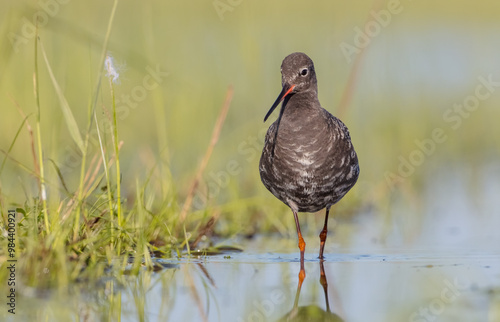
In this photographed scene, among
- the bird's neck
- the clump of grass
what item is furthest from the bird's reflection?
the bird's neck

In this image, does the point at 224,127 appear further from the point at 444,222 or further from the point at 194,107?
the point at 444,222

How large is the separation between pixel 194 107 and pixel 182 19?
20.1 feet

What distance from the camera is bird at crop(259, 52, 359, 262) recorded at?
24.6 feet

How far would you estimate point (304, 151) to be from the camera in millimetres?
7484

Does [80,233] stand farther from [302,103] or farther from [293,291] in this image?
[302,103]

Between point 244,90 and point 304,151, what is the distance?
542cm

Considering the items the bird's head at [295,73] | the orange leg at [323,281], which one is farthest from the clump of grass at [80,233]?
the bird's head at [295,73]

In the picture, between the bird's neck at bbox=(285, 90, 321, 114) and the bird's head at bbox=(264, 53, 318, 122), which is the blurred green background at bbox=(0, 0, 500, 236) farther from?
the bird's head at bbox=(264, 53, 318, 122)

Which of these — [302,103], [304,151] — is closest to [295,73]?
[302,103]

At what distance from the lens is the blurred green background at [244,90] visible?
943 cm

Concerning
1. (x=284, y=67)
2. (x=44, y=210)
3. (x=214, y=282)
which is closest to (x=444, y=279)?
(x=214, y=282)

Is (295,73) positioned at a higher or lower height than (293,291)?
higher

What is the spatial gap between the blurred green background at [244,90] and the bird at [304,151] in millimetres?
751

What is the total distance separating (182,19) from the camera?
17094 mm
